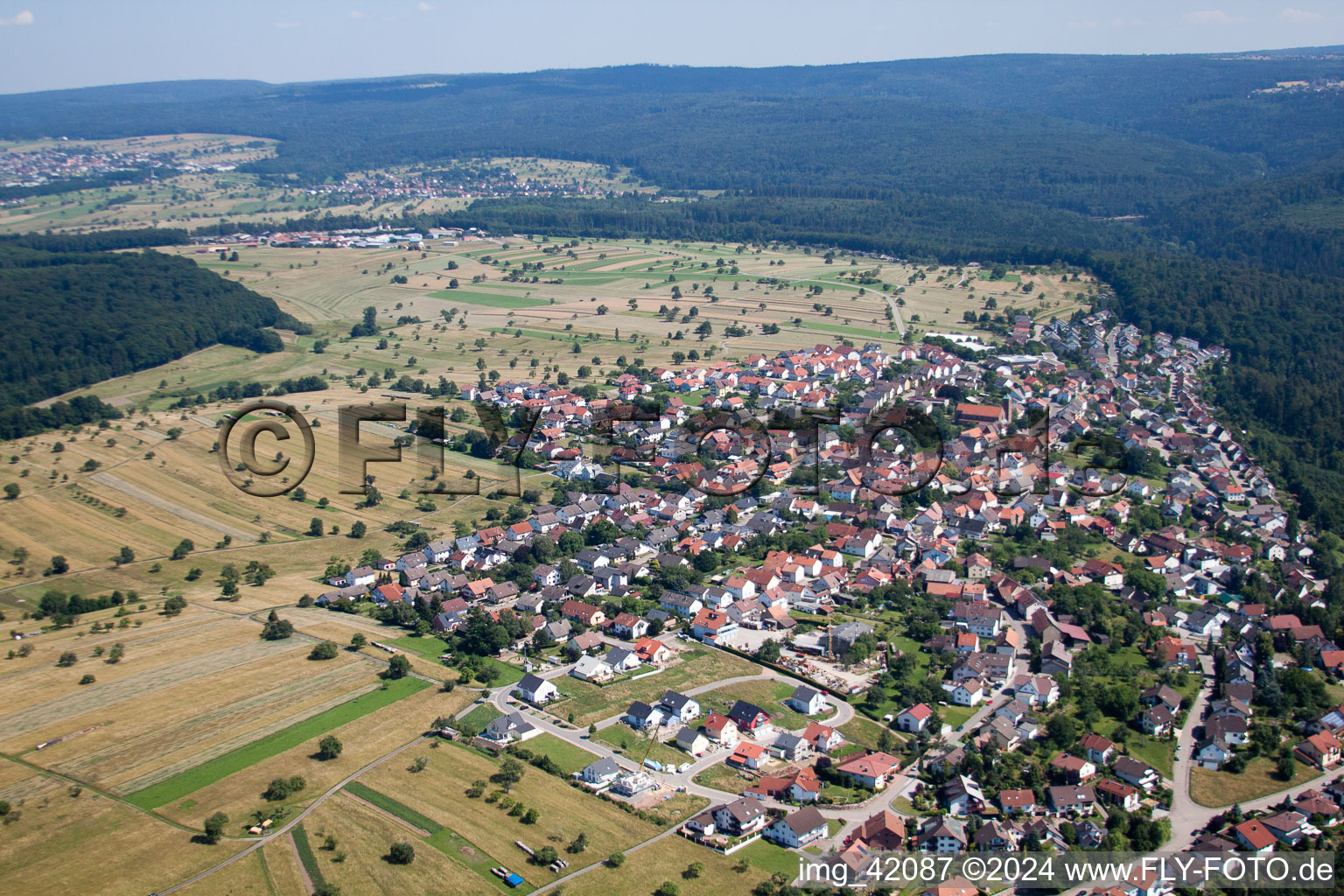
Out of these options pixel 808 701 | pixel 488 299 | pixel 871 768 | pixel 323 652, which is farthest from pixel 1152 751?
pixel 488 299

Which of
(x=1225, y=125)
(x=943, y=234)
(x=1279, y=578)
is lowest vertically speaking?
(x=1279, y=578)

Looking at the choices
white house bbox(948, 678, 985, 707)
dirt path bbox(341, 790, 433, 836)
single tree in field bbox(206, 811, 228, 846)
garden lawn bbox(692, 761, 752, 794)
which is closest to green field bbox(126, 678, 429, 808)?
single tree in field bbox(206, 811, 228, 846)

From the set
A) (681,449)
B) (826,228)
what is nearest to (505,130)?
(826,228)

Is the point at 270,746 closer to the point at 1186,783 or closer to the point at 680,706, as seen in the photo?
the point at 680,706

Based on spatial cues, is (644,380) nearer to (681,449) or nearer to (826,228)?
(681,449)

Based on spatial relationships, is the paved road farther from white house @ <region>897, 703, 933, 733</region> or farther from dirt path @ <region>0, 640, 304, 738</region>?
dirt path @ <region>0, 640, 304, 738</region>
